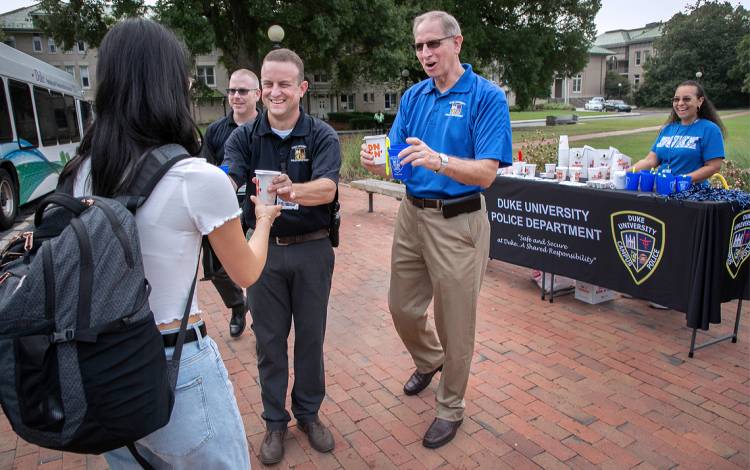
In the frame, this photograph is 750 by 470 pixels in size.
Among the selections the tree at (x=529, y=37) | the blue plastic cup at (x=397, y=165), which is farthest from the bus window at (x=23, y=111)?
the tree at (x=529, y=37)

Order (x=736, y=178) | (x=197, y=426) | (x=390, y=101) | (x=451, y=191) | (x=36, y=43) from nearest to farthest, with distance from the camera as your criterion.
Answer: (x=197, y=426) → (x=451, y=191) → (x=736, y=178) → (x=36, y=43) → (x=390, y=101)

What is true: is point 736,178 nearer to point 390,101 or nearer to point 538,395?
point 538,395

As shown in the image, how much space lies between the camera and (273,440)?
9.68 ft

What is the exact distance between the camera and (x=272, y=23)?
21953mm

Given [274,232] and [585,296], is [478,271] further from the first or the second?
[585,296]

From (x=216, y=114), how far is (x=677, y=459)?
180ft

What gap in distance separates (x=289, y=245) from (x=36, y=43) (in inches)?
2445

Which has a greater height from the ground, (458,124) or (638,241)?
(458,124)

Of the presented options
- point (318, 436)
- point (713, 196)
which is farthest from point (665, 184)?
point (318, 436)

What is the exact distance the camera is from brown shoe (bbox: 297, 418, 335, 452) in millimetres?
3008

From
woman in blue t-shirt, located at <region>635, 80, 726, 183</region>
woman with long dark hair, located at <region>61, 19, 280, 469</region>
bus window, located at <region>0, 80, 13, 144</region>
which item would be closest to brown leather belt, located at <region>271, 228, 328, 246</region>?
woman with long dark hair, located at <region>61, 19, 280, 469</region>

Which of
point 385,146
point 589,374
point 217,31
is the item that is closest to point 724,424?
point 589,374

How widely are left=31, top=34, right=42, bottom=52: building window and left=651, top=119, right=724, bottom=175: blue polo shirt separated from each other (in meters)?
61.5

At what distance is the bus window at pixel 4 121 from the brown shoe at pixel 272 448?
10149 mm
